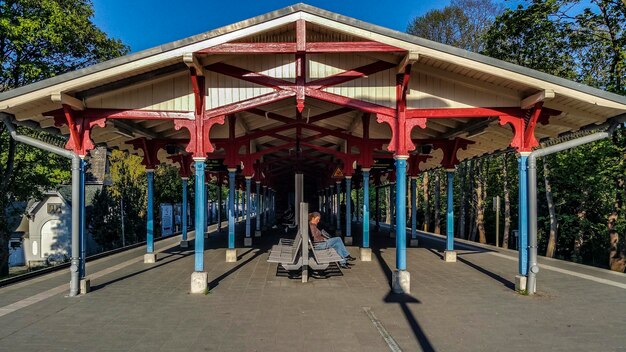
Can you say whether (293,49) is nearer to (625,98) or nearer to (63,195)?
(625,98)

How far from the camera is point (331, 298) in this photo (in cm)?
743

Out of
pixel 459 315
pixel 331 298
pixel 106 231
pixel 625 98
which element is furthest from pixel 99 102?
pixel 106 231

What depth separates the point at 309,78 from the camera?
330 inches

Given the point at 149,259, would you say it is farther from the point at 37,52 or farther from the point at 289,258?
the point at 37,52

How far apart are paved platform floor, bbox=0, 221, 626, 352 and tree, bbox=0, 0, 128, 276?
7884 millimetres

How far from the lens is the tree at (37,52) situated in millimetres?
13953

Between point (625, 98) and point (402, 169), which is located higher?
point (625, 98)

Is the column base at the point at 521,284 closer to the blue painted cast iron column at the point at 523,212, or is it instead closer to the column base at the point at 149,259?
the blue painted cast iron column at the point at 523,212

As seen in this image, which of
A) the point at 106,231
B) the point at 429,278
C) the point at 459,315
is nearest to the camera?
the point at 459,315

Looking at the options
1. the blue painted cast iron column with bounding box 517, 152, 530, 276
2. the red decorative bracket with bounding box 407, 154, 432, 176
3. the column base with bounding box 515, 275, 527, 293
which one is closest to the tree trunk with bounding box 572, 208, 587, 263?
the red decorative bracket with bounding box 407, 154, 432, 176

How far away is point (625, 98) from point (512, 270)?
4.38 metres

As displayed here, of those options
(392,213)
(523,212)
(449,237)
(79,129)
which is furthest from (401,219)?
(392,213)

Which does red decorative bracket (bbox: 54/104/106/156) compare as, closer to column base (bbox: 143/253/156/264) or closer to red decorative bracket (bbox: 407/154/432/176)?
column base (bbox: 143/253/156/264)

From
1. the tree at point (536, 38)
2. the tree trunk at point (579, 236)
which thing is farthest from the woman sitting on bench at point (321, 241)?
the tree trunk at point (579, 236)
